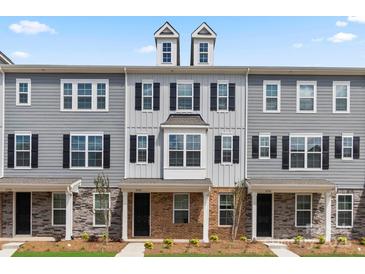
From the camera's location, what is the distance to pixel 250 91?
23891mm

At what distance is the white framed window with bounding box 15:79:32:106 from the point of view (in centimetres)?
2378

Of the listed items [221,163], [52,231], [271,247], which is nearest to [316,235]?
[271,247]

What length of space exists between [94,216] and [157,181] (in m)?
3.62

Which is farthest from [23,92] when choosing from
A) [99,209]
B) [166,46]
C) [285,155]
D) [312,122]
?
[312,122]

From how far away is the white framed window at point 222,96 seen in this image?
23.8m

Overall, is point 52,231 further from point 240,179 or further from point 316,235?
point 316,235

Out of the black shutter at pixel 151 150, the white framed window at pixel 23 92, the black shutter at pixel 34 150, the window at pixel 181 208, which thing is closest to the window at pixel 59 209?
the black shutter at pixel 34 150

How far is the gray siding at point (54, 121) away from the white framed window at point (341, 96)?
10.6 metres

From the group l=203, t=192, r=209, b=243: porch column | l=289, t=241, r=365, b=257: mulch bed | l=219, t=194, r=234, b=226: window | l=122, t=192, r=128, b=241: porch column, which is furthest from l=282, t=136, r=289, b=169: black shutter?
l=122, t=192, r=128, b=241: porch column

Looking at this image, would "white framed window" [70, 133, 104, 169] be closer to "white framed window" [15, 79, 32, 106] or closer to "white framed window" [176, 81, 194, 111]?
"white framed window" [15, 79, 32, 106]

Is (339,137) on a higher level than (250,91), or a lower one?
lower

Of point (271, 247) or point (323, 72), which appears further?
point (323, 72)

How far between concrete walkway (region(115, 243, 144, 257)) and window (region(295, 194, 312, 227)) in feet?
25.5

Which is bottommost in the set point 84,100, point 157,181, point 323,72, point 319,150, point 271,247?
point 271,247
